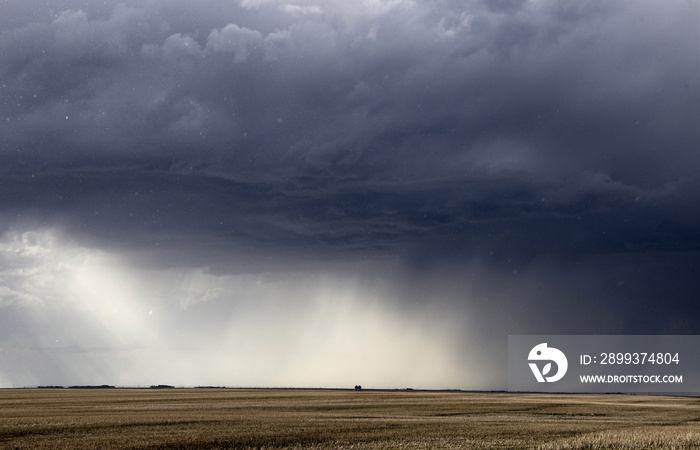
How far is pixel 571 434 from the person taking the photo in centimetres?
3975

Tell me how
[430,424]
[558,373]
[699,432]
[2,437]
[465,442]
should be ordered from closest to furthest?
[465,442]
[2,437]
[699,432]
[430,424]
[558,373]

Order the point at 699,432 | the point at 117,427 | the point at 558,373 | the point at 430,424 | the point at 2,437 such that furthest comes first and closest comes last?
the point at 558,373
the point at 430,424
the point at 117,427
the point at 699,432
the point at 2,437

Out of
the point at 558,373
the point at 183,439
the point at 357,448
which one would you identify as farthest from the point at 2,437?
the point at 558,373

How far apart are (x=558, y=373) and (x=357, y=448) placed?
66910 mm

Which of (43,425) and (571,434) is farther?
(43,425)

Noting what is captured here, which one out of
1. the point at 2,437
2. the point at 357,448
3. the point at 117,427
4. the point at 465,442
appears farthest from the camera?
the point at 117,427

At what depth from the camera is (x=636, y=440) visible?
35.1 metres

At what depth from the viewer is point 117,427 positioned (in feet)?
144

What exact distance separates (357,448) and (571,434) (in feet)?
52.3

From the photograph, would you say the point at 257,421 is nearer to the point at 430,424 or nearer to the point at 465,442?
the point at 430,424

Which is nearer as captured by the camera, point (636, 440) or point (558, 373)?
point (636, 440)

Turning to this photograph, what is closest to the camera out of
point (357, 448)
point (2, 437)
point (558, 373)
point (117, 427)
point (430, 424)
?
point (357, 448)

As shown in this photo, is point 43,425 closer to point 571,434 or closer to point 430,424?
point 430,424

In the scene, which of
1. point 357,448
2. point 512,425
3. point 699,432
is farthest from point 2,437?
point 699,432
